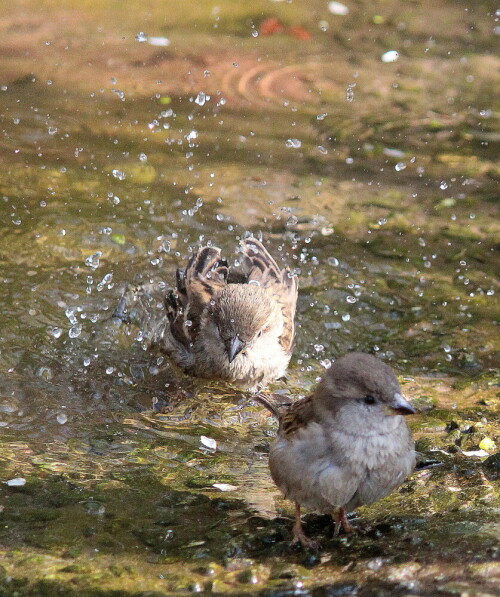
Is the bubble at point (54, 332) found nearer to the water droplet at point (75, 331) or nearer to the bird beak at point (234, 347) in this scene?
the water droplet at point (75, 331)

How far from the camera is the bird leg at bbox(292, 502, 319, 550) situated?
14.2ft

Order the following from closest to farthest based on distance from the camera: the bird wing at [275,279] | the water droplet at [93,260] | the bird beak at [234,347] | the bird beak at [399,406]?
the bird beak at [399,406]
the bird beak at [234,347]
the bird wing at [275,279]
the water droplet at [93,260]

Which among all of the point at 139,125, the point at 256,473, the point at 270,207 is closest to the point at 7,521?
the point at 256,473

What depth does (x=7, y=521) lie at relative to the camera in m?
4.40

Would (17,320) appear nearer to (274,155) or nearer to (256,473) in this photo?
(256,473)

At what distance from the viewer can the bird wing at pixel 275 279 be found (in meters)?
6.94

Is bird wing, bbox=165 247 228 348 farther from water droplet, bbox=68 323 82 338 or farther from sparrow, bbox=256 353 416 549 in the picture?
sparrow, bbox=256 353 416 549

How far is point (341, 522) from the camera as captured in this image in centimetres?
451

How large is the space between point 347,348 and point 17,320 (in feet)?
8.08

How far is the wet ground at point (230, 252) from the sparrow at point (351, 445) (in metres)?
0.29

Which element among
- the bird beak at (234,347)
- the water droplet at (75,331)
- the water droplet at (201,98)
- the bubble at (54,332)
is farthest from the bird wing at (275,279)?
the water droplet at (201,98)

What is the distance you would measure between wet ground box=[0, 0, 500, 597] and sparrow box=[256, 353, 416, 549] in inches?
11.5

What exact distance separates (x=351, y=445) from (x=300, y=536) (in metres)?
0.55

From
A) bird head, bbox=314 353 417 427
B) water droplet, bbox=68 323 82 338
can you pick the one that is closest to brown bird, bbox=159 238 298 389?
water droplet, bbox=68 323 82 338
